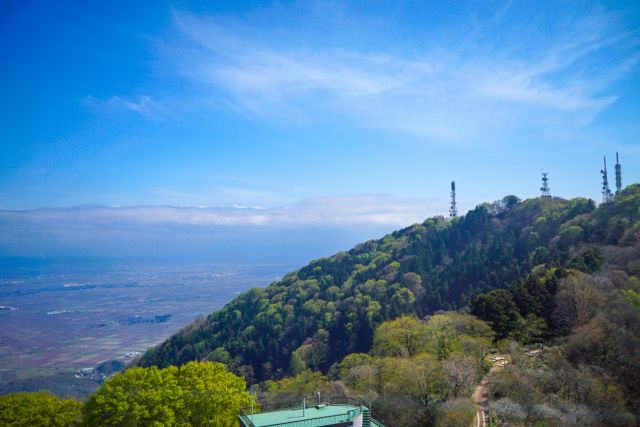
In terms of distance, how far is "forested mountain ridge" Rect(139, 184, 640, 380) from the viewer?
51688mm

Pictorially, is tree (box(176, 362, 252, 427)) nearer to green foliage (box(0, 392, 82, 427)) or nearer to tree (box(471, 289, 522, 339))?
green foliage (box(0, 392, 82, 427))

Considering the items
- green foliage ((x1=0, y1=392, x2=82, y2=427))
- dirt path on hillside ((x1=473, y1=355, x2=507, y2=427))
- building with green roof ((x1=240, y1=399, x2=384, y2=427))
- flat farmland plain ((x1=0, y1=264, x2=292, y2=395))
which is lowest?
flat farmland plain ((x1=0, y1=264, x2=292, y2=395))

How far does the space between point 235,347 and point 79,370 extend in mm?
28054

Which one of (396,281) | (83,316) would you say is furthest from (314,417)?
(83,316)

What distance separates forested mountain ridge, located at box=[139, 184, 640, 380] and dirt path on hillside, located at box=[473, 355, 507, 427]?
1437 cm

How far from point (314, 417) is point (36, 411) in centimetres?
1321

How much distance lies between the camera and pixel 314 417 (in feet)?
51.2

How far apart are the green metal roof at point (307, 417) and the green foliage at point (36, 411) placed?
366 inches

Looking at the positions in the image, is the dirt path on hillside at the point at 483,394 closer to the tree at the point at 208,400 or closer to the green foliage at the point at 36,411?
the tree at the point at 208,400

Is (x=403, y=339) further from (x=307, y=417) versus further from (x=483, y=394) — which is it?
(x=307, y=417)

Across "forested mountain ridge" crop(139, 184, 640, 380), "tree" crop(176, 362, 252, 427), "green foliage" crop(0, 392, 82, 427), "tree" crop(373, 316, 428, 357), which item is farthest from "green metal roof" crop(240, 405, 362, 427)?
"forested mountain ridge" crop(139, 184, 640, 380)

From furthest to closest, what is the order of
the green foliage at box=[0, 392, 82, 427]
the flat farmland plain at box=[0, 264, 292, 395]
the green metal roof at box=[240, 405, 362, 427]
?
Answer: the flat farmland plain at box=[0, 264, 292, 395] < the green foliage at box=[0, 392, 82, 427] < the green metal roof at box=[240, 405, 362, 427]

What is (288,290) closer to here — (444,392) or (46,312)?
(444,392)

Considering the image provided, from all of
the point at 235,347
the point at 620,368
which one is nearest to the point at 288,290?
the point at 235,347
